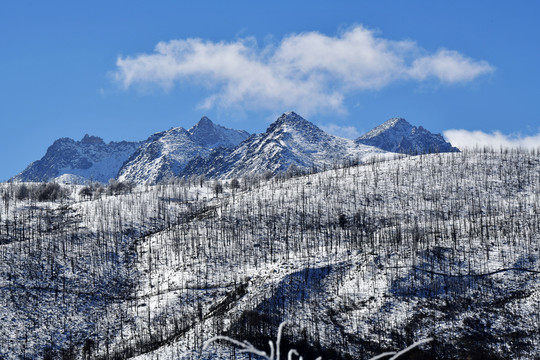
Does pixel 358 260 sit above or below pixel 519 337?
above

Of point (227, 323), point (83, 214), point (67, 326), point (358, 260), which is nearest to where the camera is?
point (227, 323)

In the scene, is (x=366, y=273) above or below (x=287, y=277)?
above

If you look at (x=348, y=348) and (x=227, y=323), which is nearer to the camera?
(x=348, y=348)

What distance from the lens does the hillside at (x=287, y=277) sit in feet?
333

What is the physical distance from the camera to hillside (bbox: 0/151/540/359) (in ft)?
333

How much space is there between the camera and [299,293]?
115438 mm

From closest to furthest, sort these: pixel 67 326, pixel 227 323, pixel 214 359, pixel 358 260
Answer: pixel 214 359 < pixel 227 323 < pixel 67 326 < pixel 358 260

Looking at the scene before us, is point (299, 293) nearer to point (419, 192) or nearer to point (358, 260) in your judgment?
point (358, 260)

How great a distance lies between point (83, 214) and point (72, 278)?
180ft

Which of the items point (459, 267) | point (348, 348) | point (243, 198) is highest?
point (243, 198)

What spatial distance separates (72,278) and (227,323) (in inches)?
1805

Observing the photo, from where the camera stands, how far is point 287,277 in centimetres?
12069

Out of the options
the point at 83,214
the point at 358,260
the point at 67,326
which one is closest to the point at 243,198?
the point at 83,214

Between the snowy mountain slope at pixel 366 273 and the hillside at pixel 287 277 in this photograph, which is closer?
the snowy mountain slope at pixel 366 273
